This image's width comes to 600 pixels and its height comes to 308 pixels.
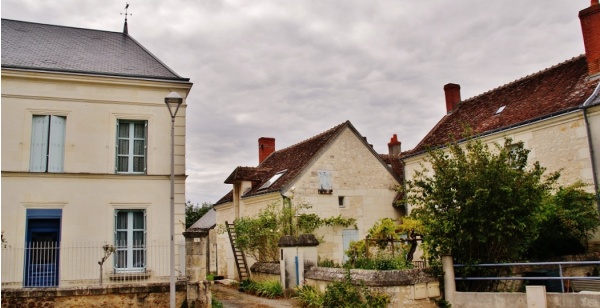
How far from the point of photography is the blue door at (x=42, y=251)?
1191 cm

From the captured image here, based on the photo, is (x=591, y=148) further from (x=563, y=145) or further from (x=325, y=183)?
(x=325, y=183)

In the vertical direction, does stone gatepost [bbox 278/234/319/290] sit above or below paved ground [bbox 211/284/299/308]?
above

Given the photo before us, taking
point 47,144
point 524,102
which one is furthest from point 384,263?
point 524,102

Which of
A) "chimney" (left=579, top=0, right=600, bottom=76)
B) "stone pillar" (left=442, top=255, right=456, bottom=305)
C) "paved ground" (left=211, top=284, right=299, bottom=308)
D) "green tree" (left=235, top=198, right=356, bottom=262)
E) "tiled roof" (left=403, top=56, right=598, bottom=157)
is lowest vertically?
"paved ground" (left=211, top=284, right=299, bottom=308)

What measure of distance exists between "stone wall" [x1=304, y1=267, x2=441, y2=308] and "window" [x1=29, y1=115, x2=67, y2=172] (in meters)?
8.07

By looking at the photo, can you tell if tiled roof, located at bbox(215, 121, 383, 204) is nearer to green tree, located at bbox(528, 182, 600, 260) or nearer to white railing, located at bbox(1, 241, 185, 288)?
white railing, located at bbox(1, 241, 185, 288)

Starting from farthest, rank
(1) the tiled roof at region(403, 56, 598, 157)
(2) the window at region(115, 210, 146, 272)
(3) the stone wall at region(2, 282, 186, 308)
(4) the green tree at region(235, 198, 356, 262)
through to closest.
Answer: (4) the green tree at region(235, 198, 356, 262) → (1) the tiled roof at region(403, 56, 598, 157) → (2) the window at region(115, 210, 146, 272) → (3) the stone wall at region(2, 282, 186, 308)

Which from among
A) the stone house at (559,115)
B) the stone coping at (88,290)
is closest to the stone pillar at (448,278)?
the stone house at (559,115)

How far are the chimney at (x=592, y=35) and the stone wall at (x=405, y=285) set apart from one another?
9334 mm

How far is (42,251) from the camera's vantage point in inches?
480

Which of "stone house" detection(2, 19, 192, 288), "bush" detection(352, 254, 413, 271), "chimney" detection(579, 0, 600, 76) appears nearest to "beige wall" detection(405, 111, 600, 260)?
"chimney" detection(579, 0, 600, 76)

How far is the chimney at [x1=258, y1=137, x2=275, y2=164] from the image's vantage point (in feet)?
91.3

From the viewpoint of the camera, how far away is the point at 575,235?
13992 millimetres

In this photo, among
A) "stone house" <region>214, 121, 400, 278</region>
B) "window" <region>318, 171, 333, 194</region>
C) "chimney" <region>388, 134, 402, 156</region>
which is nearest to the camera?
"stone house" <region>214, 121, 400, 278</region>
